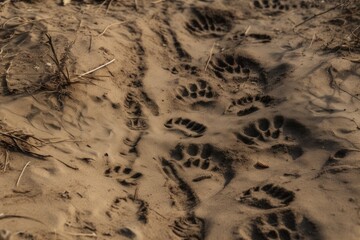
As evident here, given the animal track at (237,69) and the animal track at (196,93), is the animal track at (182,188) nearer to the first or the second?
the animal track at (196,93)

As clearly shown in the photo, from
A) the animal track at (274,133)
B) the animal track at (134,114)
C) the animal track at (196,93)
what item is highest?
the animal track at (274,133)

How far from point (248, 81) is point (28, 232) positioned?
2.46 meters

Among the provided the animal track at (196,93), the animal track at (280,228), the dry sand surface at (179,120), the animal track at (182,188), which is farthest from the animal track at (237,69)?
the animal track at (280,228)

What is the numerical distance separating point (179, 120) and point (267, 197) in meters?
1.13

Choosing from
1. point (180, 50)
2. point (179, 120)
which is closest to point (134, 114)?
point (179, 120)

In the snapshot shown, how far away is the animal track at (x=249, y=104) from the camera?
4449 millimetres

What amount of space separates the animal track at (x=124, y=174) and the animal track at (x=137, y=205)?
155mm

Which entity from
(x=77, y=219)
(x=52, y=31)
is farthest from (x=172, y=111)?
(x=77, y=219)

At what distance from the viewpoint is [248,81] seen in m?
4.85

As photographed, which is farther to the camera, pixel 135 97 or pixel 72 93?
pixel 135 97

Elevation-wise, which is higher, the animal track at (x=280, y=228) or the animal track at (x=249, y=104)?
the animal track at (x=280, y=228)

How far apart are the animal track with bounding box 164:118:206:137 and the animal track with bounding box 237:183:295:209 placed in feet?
2.50

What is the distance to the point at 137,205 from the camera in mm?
3525

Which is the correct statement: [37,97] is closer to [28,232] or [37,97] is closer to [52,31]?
[52,31]
